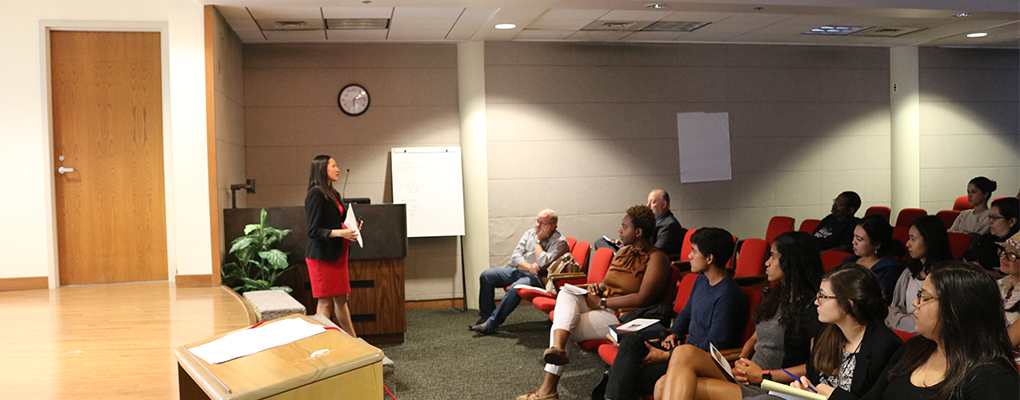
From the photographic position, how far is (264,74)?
7324mm

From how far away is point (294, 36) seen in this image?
23.1 feet

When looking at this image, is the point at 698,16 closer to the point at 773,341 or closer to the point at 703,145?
the point at 703,145

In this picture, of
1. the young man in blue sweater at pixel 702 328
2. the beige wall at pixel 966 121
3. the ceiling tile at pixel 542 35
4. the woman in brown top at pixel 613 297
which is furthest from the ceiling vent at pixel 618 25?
the beige wall at pixel 966 121

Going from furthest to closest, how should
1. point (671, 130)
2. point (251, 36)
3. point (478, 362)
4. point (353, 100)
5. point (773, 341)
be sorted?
point (671, 130) < point (353, 100) < point (251, 36) < point (478, 362) < point (773, 341)

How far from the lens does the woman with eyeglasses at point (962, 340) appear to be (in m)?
1.91

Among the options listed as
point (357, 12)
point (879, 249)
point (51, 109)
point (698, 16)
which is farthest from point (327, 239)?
point (698, 16)

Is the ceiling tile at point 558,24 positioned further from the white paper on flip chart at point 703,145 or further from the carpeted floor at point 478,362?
the carpeted floor at point 478,362

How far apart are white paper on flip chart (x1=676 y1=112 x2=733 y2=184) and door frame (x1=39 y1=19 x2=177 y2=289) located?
5.23m

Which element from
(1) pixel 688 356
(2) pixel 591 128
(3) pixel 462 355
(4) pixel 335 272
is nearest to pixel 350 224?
(4) pixel 335 272

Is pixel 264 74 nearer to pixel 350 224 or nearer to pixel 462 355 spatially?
pixel 350 224

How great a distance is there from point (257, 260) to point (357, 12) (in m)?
2.28

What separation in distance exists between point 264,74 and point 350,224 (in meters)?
3.15

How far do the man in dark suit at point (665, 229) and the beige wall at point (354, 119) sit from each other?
227 cm

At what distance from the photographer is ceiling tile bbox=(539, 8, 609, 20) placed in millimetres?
6266
